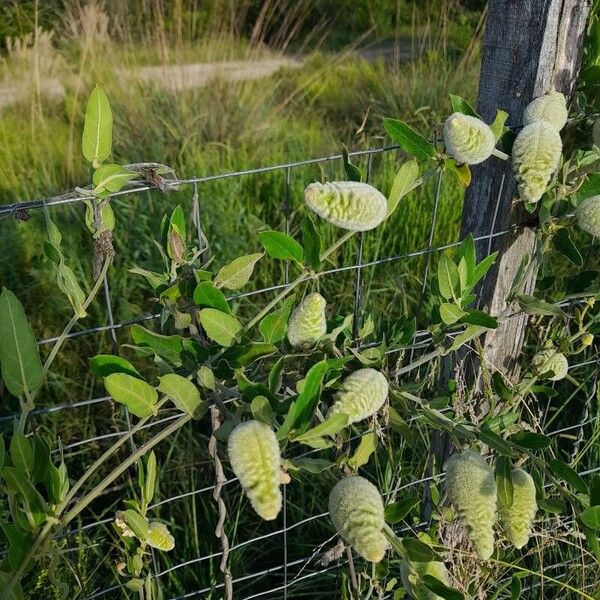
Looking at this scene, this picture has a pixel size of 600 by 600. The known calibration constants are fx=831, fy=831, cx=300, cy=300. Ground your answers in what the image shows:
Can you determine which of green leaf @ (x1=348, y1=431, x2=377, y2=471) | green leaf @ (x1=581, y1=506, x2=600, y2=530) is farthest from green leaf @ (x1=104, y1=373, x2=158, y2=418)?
green leaf @ (x1=581, y1=506, x2=600, y2=530)

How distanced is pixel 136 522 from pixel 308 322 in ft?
0.84

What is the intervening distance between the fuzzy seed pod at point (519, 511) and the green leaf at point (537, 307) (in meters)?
0.20

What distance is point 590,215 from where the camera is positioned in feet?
2.80

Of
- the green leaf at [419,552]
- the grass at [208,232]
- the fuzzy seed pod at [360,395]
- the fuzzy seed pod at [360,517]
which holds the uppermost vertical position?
the fuzzy seed pod at [360,395]

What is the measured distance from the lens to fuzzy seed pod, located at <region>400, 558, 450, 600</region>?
0.75 metres

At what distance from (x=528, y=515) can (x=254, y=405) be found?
31 cm

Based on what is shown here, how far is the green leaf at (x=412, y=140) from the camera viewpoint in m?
0.83

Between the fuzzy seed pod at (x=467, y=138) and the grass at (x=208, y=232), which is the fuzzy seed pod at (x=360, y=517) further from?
the fuzzy seed pod at (x=467, y=138)

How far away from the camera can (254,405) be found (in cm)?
67

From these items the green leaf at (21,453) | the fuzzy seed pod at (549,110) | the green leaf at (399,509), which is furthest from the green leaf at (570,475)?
the green leaf at (21,453)

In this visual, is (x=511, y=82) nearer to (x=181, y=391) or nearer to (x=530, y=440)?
(x=530, y=440)

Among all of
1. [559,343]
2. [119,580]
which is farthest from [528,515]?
[119,580]

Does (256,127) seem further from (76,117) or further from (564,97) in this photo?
(564,97)

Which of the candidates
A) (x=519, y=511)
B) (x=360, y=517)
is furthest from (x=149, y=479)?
(x=519, y=511)
